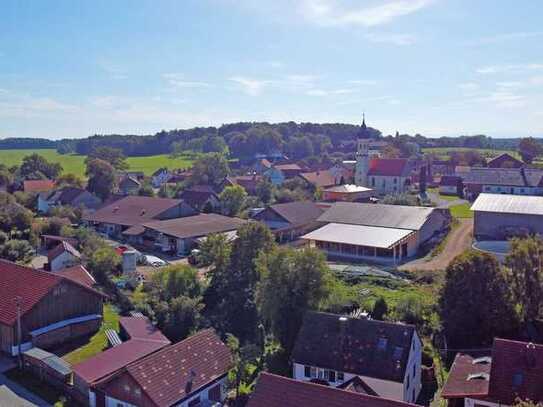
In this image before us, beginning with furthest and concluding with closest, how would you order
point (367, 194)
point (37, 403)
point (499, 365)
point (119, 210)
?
point (367, 194), point (119, 210), point (37, 403), point (499, 365)

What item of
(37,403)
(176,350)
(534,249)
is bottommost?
(37,403)

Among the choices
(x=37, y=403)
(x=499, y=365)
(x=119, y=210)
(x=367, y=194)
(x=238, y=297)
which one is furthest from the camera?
(x=367, y=194)

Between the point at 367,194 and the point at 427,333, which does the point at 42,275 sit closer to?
the point at 427,333

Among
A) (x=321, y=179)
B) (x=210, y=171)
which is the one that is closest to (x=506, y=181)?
(x=321, y=179)

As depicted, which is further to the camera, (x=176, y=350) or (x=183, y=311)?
(x=183, y=311)

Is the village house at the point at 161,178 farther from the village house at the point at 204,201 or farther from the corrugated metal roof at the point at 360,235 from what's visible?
the corrugated metal roof at the point at 360,235

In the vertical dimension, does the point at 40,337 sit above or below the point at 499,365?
below

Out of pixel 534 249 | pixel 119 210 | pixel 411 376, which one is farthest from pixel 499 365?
pixel 119 210

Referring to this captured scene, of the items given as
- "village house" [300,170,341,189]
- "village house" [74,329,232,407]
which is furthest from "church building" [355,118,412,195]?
"village house" [74,329,232,407]
